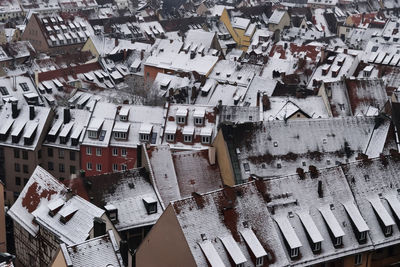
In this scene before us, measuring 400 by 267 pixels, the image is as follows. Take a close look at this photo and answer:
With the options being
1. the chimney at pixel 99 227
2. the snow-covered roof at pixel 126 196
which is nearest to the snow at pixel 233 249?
the chimney at pixel 99 227

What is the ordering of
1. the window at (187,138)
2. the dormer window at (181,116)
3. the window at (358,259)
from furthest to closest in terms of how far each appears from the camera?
1. the dormer window at (181,116)
2. the window at (187,138)
3. the window at (358,259)

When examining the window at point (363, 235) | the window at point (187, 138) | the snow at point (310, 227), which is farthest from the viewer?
the window at point (187, 138)

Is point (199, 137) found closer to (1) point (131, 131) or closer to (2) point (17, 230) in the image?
(1) point (131, 131)

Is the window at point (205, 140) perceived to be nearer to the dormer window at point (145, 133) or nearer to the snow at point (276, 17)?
the dormer window at point (145, 133)

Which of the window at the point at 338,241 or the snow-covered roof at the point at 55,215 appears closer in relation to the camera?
the window at the point at 338,241

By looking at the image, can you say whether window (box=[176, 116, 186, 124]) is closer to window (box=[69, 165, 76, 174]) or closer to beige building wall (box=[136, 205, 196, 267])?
window (box=[69, 165, 76, 174])

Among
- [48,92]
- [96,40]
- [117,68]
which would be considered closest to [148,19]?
[96,40]

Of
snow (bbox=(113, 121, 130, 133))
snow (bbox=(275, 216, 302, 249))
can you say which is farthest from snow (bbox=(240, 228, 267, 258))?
snow (bbox=(113, 121, 130, 133))
